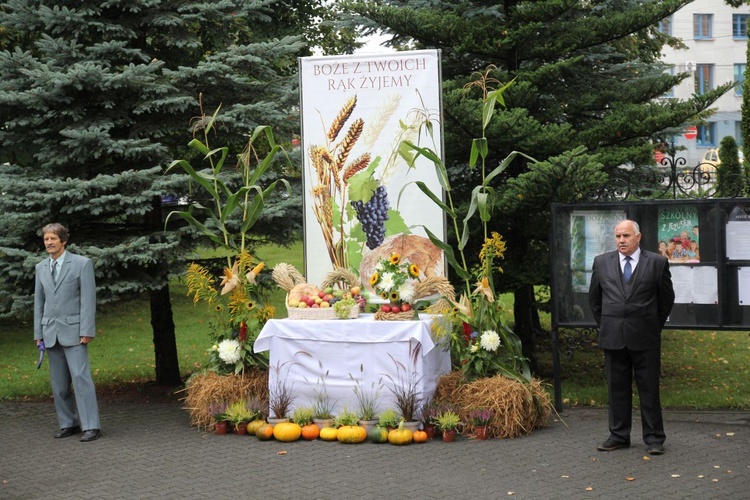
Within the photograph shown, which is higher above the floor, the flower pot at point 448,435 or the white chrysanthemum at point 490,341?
the white chrysanthemum at point 490,341

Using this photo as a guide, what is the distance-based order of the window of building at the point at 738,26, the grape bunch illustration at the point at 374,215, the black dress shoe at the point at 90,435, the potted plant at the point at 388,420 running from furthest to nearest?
the window of building at the point at 738,26 → the grape bunch illustration at the point at 374,215 → the black dress shoe at the point at 90,435 → the potted plant at the point at 388,420

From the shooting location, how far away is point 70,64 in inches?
419

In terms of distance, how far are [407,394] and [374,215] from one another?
85.1 inches

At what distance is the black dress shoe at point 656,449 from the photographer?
7992 millimetres

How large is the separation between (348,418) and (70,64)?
16.3ft

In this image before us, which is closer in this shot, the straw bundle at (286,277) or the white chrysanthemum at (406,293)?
the white chrysanthemum at (406,293)

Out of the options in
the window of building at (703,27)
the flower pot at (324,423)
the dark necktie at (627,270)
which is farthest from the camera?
the window of building at (703,27)

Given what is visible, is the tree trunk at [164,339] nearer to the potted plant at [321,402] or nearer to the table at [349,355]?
the table at [349,355]

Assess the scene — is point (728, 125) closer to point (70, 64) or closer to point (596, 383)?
point (596, 383)

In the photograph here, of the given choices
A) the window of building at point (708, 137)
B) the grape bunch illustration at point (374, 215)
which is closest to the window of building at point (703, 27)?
the window of building at point (708, 137)

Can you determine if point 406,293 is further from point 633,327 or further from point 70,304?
point 70,304

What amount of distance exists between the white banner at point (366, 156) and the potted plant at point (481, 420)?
6.00ft

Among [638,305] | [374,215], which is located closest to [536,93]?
[374,215]

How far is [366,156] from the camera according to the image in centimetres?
1030
